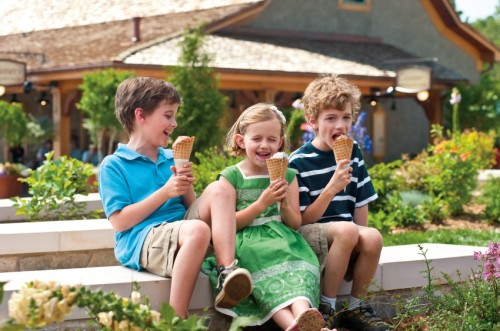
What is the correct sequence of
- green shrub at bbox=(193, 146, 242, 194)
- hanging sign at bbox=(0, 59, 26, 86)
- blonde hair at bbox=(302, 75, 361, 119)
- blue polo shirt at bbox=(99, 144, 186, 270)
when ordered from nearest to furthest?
blue polo shirt at bbox=(99, 144, 186, 270) → blonde hair at bbox=(302, 75, 361, 119) → green shrub at bbox=(193, 146, 242, 194) → hanging sign at bbox=(0, 59, 26, 86)

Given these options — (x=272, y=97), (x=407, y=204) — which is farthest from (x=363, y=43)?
(x=407, y=204)

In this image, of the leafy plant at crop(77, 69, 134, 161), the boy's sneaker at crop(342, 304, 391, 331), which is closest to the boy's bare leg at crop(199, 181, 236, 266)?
the boy's sneaker at crop(342, 304, 391, 331)

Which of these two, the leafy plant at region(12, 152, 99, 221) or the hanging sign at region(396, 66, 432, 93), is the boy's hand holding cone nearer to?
the leafy plant at region(12, 152, 99, 221)

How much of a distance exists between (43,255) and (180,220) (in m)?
1.38

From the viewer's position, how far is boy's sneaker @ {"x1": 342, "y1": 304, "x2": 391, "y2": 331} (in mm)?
4273

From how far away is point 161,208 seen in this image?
4.29 metres

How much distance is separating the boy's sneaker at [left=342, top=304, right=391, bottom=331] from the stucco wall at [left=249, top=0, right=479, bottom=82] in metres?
17.5

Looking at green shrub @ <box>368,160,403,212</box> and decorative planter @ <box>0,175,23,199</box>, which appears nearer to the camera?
green shrub @ <box>368,160,403,212</box>

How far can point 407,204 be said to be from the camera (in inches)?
396

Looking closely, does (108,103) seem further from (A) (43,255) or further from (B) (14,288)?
(B) (14,288)

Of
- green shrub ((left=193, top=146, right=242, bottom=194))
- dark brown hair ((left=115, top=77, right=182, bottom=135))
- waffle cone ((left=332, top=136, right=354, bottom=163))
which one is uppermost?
dark brown hair ((left=115, top=77, right=182, bottom=135))

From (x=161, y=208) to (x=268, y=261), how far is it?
599mm

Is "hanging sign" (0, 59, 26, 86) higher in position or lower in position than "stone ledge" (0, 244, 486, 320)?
higher

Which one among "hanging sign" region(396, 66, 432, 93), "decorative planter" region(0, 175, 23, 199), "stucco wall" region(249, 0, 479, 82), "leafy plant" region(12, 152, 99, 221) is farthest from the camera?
"stucco wall" region(249, 0, 479, 82)
